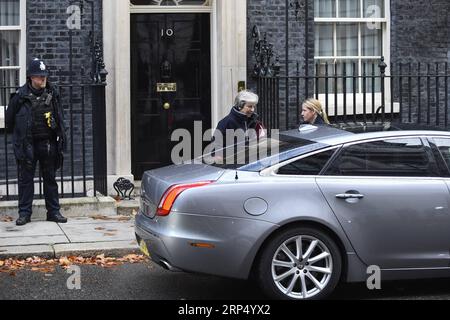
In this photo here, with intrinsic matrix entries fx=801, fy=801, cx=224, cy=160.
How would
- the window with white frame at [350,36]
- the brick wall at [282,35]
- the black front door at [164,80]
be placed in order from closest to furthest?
the black front door at [164,80]
the brick wall at [282,35]
the window with white frame at [350,36]

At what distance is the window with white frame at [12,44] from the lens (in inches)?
436

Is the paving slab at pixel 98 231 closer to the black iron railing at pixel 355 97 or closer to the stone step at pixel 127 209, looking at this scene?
the stone step at pixel 127 209

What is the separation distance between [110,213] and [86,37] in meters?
2.67

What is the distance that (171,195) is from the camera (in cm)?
627

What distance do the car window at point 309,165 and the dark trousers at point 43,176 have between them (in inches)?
155

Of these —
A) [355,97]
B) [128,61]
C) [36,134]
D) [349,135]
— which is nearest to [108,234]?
[36,134]

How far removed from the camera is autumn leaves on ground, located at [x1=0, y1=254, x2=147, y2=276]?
7.69m

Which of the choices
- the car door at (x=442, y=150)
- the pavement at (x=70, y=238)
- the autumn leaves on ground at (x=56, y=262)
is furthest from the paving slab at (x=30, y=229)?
the car door at (x=442, y=150)

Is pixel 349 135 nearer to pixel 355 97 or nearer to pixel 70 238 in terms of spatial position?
pixel 70 238

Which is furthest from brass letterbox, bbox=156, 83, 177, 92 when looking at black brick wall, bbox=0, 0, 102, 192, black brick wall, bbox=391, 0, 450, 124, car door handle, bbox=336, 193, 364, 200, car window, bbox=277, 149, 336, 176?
car door handle, bbox=336, 193, 364, 200

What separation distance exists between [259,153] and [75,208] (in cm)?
390
